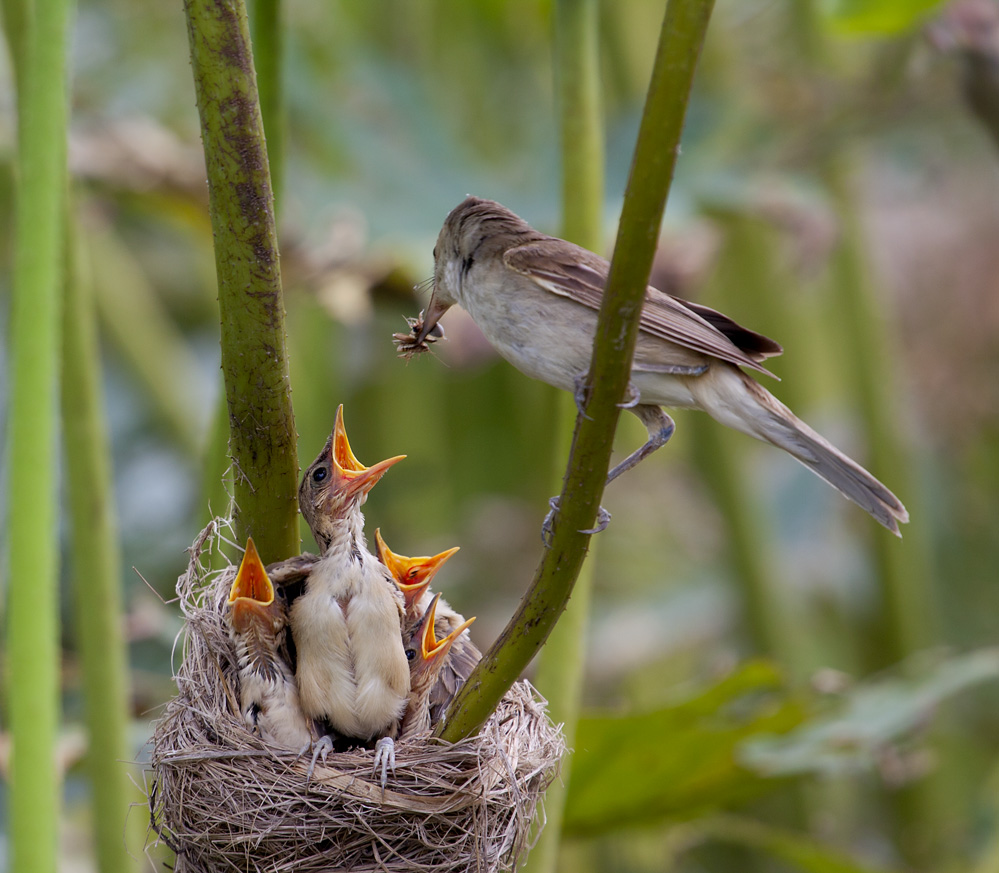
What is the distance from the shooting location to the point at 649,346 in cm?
221

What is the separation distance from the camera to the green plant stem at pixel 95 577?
2344 millimetres

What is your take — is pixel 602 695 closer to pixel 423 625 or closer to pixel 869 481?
pixel 423 625

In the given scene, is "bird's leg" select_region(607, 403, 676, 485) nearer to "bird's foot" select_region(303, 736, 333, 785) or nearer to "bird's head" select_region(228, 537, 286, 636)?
"bird's head" select_region(228, 537, 286, 636)

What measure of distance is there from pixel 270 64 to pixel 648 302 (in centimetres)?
84

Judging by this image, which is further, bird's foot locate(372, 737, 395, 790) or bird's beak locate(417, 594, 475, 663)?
bird's beak locate(417, 594, 475, 663)

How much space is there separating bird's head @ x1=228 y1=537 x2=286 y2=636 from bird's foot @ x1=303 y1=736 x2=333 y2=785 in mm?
298

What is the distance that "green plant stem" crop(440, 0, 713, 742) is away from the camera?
4.06 ft

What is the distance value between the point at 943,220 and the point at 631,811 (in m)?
5.64

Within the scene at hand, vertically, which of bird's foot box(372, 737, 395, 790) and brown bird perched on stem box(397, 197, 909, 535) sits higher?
brown bird perched on stem box(397, 197, 909, 535)

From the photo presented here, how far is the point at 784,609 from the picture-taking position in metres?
4.81

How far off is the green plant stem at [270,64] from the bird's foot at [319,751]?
105cm

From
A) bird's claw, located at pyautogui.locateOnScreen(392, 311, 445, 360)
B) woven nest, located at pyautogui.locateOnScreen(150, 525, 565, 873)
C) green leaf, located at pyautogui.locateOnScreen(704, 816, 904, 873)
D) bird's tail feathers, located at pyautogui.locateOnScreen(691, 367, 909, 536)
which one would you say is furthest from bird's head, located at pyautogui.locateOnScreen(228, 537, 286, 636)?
green leaf, located at pyautogui.locateOnScreen(704, 816, 904, 873)

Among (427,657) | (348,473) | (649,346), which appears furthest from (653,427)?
(348,473)

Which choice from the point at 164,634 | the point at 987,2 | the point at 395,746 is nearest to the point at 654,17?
the point at 987,2
